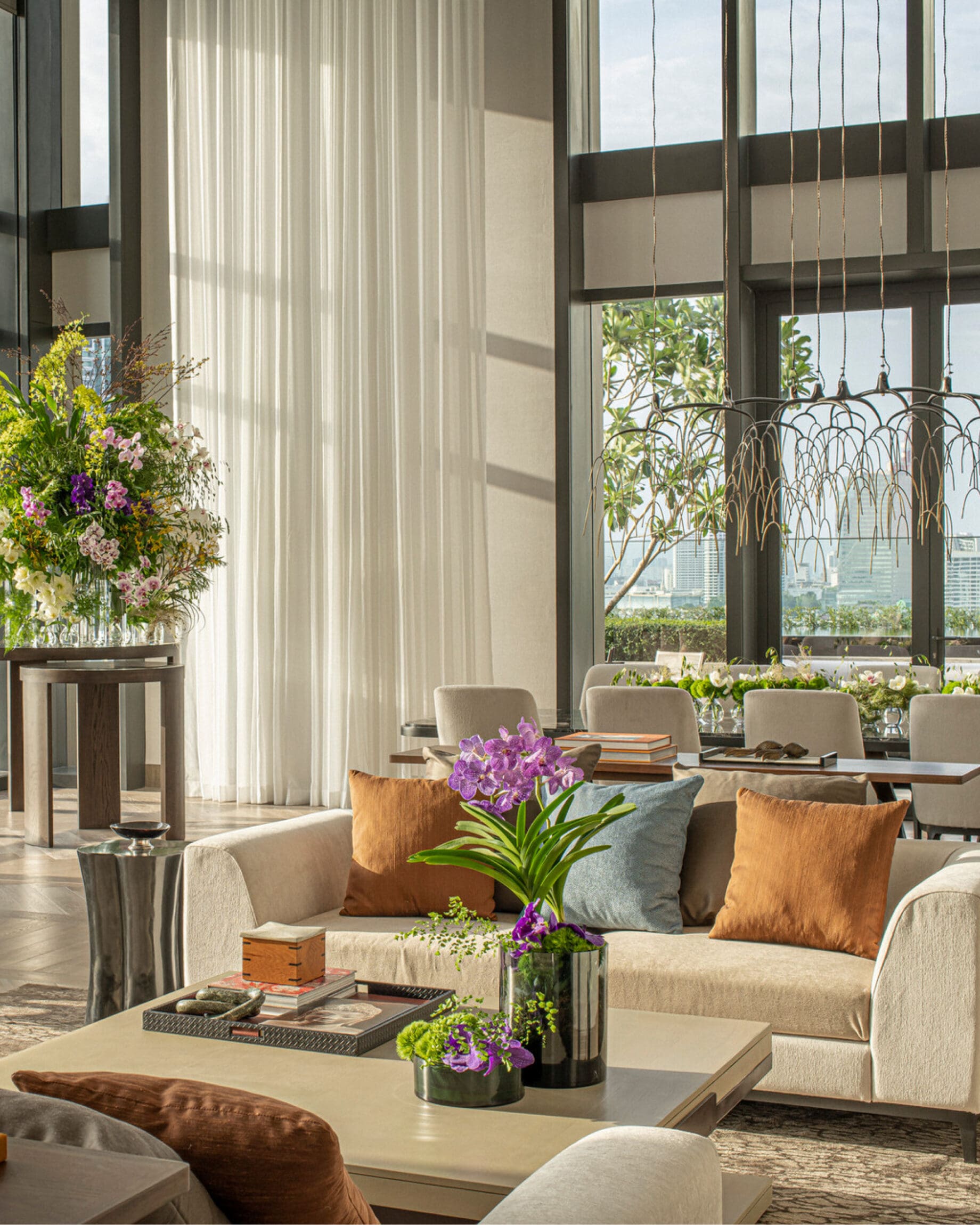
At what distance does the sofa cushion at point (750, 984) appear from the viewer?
291 cm

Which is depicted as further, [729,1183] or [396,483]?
[396,483]

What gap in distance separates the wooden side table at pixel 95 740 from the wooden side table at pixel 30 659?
5cm

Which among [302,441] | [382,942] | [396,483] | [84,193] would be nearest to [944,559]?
[396,483]

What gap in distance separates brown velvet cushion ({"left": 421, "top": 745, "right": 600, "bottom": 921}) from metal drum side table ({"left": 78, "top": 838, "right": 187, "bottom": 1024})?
81 centimetres

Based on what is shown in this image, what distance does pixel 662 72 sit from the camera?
26.5ft

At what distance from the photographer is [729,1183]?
99.6 inches

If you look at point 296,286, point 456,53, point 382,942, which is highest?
point 456,53

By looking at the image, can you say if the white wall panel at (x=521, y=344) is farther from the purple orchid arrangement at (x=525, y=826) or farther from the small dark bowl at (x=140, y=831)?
the purple orchid arrangement at (x=525, y=826)

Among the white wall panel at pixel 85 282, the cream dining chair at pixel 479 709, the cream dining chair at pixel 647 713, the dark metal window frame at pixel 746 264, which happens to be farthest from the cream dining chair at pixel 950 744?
the white wall panel at pixel 85 282

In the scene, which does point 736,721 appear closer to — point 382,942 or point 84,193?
point 382,942

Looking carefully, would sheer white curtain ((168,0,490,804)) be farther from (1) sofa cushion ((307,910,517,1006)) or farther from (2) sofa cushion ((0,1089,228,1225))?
(2) sofa cushion ((0,1089,228,1225))

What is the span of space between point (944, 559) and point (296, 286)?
4.18 m

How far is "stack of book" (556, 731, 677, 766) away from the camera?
457cm

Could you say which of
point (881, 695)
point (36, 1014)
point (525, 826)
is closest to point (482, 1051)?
point (525, 826)
